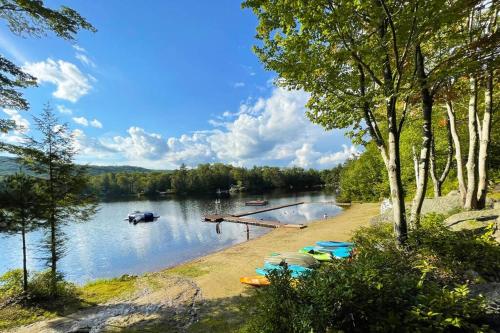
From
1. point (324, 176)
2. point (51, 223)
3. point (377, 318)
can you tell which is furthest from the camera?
point (324, 176)

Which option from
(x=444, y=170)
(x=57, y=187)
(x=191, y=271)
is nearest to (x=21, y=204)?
(x=57, y=187)

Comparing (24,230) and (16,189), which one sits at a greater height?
(16,189)

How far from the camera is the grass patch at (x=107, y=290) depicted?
1166 centimetres

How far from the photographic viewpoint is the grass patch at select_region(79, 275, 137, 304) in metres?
11.7

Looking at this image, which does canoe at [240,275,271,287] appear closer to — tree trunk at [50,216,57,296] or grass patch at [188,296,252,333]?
grass patch at [188,296,252,333]

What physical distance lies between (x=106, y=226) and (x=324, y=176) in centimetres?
9961

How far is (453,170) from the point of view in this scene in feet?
77.3

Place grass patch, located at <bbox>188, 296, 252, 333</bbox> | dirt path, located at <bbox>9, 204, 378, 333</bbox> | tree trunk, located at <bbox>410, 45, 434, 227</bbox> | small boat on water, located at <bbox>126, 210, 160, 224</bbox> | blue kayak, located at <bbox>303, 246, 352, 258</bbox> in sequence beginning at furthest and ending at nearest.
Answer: small boat on water, located at <bbox>126, 210, 160, 224</bbox>
blue kayak, located at <bbox>303, 246, 352, 258</bbox>
dirt path, located at <bbox>9, 204, 378, 333</bbox>
grass patch, located at <bbox>188, 296, 252, 333</bbox>
tree trunk, located at <bbox>410, 45, 434, 227</bbox>

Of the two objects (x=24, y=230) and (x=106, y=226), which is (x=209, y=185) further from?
(x=24, y=230)

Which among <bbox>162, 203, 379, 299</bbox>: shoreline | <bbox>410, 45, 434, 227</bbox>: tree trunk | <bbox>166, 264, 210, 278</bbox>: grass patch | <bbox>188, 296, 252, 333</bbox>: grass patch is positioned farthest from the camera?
<bbox>166, 264, 210, 278</bbox>: grass patch

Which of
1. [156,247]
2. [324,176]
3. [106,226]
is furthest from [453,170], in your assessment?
[324,176]

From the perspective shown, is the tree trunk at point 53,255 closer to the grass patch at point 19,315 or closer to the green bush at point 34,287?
the green bush at point 34,287

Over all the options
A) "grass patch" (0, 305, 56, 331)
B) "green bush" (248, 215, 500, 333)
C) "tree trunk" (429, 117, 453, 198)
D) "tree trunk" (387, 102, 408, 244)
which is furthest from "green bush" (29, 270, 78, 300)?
"tree trunk" (429, 117, 453, 198)

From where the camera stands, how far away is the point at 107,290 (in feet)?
41.6
